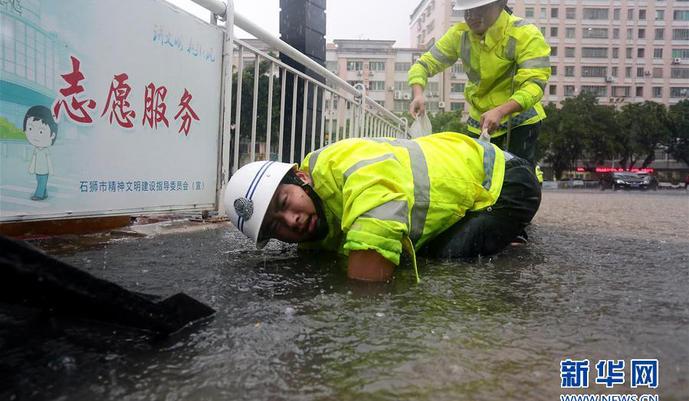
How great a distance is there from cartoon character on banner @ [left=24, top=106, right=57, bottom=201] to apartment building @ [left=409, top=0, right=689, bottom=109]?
57278 millimetres

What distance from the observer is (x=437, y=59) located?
11.7ft

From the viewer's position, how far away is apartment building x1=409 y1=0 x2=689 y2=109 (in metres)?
55.8

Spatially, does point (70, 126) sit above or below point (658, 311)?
above

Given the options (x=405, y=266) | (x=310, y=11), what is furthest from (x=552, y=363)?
(x=310, y=11)

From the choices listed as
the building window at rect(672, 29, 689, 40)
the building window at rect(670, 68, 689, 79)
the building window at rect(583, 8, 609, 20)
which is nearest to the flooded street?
the building window at rect(583, 8, 609, 20)

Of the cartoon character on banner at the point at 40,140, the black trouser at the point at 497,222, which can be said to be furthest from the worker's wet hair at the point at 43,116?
the black trouser at the point at 497,222

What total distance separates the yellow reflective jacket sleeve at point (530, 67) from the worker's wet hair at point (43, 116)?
2.36 metres

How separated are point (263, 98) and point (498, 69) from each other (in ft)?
5.46

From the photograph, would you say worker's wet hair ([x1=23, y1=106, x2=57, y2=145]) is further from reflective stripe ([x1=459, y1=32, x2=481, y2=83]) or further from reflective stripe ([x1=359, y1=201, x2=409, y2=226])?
reflective stripe ([x1=459, y1=32, x2=481, y2=83])

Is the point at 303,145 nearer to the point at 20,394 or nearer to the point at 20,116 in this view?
the point at 20,116

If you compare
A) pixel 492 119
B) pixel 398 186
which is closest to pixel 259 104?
pixel 492 119

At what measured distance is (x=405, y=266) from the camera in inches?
83.9

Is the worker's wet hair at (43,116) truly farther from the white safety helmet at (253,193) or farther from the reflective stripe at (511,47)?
the reflective stripe at (511,47)

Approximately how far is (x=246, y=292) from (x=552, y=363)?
0.92 m
